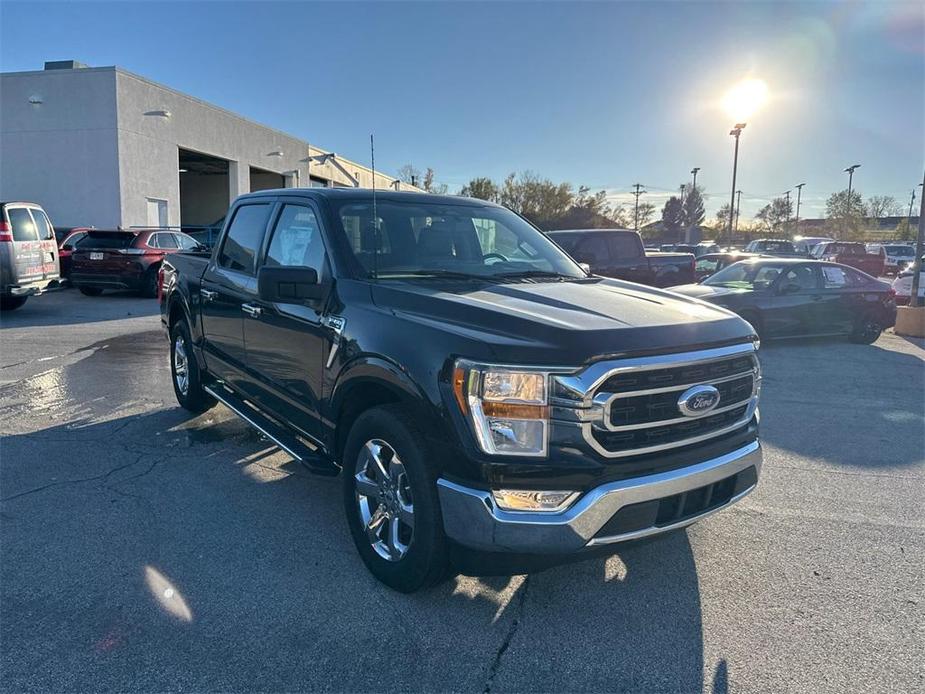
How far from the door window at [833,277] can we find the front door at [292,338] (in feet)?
32.1

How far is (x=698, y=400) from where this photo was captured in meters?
2.90

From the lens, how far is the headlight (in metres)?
2.61

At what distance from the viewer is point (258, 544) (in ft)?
12.0

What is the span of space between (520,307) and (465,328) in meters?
0.35

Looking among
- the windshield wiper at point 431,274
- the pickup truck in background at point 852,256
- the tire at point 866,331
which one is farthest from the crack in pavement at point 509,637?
the pickup truck in background at point 852,256

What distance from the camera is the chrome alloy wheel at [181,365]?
6.14 meters

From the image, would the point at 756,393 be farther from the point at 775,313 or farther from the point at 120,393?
the point at 775,313

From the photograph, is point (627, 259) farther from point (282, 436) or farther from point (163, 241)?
point (163, 241)

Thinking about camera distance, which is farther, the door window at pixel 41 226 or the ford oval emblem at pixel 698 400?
the door window at pixel 41 226

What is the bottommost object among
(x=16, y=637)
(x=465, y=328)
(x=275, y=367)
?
(x=16, y=637)

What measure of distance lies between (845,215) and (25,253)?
61.6 metres

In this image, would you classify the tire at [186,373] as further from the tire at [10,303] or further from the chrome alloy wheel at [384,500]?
the tire at [10,303]

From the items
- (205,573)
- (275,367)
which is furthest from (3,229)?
(205,573)

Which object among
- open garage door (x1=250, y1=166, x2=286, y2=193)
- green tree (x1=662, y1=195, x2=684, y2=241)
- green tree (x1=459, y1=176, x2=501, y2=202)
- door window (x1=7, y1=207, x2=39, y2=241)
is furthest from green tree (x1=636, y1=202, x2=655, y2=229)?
door window (x1=7, y1=207, x2=39, y2=241)
